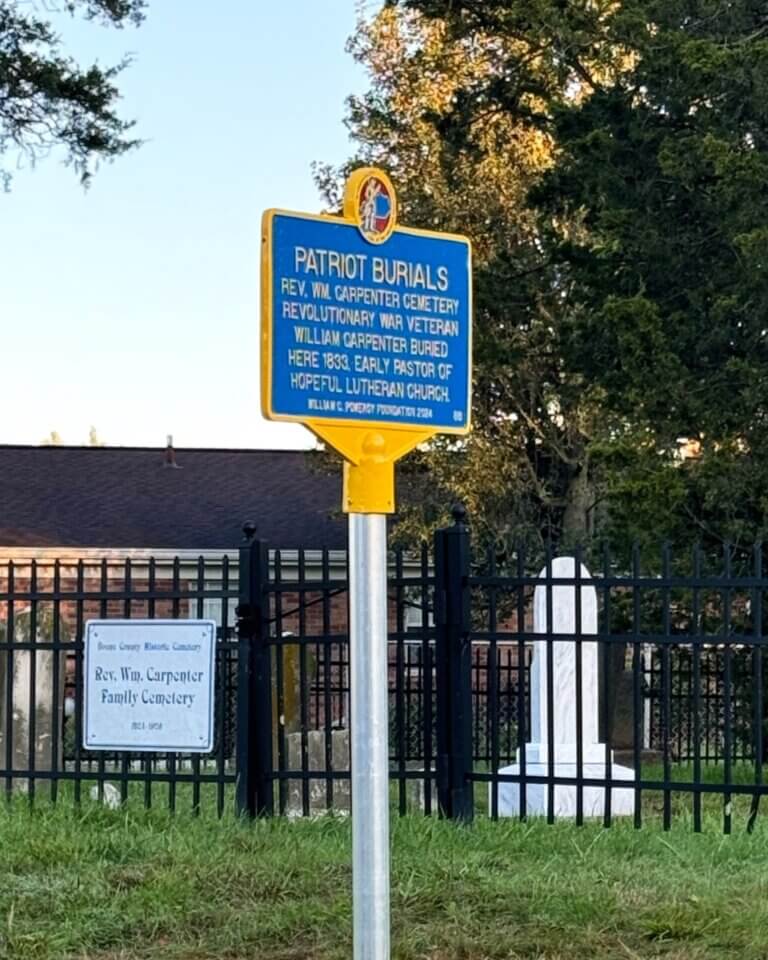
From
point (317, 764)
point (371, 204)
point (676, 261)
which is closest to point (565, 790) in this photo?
point (317, 764)

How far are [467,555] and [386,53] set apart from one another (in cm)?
1539

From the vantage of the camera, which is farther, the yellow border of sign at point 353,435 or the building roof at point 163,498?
the building roof at point 163,498

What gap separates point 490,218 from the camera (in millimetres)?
20109

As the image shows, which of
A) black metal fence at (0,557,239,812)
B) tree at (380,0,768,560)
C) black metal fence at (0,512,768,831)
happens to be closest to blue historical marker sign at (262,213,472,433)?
black metal fence at (0,512,768,831)

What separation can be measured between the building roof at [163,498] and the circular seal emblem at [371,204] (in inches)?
663

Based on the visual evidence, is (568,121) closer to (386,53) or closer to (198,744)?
(386,53)

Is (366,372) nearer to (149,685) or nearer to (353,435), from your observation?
(353,435)

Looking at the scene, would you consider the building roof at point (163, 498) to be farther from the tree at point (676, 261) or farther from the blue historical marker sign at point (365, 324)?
the blue historical marker sign at point (365, 324)

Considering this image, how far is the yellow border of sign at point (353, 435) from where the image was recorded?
3836 mm

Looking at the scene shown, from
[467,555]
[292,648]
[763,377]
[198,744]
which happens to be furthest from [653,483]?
[198,744]

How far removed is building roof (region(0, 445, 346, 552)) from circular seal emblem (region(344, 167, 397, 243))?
663 inches

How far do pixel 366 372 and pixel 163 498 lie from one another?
19831mm

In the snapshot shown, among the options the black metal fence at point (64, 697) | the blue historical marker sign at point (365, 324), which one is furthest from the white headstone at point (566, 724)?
the blue historical marker sign at point (365, 324)

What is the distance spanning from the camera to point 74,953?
523 centimetres
